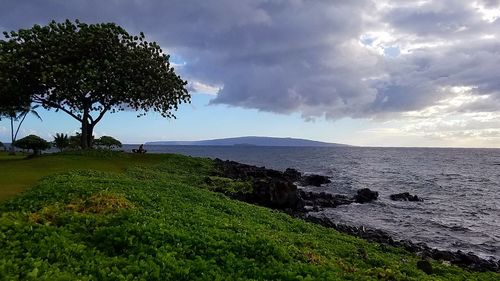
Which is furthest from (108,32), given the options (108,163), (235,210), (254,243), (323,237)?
(254,243)

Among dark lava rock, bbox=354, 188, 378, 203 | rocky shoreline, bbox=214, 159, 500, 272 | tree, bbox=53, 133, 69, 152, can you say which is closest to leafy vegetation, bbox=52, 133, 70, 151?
tree, bbox=53, 133, 69, 152

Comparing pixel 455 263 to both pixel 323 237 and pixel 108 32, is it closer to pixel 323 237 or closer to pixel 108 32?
pixel 323 237

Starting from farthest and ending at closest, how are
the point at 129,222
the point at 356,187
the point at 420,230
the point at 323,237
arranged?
the point at 356,187
the point at 420,230
the point at 323,237
the point at 129,222

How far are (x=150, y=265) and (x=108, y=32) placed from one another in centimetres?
4770

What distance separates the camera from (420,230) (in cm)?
3416

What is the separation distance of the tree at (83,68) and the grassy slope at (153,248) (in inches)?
1301

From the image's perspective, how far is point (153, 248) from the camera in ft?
43.5

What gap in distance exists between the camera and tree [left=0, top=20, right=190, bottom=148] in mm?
49906

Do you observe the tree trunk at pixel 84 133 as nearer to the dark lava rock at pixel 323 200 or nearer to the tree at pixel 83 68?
the tree at pixel 83 68

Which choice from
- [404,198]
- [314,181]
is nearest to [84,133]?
[314,181]

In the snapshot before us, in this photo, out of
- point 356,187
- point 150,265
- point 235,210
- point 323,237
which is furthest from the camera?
point 356,187

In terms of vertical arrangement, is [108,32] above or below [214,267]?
above

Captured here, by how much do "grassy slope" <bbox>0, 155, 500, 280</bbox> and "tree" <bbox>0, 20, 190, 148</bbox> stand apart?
33037 millimetres

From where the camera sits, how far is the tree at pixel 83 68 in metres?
49.9
